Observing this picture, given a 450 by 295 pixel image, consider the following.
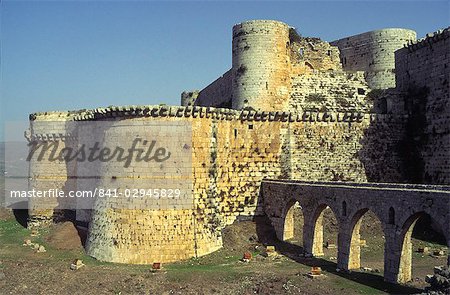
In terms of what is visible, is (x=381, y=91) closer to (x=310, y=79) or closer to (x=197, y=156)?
(x=310, y=79)

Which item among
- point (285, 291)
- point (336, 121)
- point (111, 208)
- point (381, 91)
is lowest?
point (285, 291)

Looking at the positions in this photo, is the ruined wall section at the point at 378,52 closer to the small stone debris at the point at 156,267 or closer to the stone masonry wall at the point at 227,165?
the stone masonry wall at the point at 227,165

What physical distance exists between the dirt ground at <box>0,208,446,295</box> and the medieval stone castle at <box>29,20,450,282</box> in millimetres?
891

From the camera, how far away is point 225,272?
71.8 ft

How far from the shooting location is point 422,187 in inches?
757

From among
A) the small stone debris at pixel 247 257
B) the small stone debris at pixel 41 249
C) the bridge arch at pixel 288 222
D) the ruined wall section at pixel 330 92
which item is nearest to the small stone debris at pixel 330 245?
the bridge arch at pixel 288 222

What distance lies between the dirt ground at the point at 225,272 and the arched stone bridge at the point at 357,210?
74cm

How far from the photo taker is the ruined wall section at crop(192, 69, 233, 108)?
3794cm

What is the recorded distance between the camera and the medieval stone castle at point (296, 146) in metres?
24.5

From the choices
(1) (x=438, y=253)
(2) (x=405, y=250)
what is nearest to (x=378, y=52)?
(1) (x=438, y=253)

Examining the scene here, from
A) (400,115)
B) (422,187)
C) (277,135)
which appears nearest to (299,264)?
(422,187)

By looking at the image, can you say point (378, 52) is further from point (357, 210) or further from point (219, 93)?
point (357, 210)

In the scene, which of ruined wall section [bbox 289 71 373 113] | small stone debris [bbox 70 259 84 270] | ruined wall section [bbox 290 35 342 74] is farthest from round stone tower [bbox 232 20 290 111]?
small stone debris [bbox 70 259 84 270]

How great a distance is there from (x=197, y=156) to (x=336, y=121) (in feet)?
33.2
